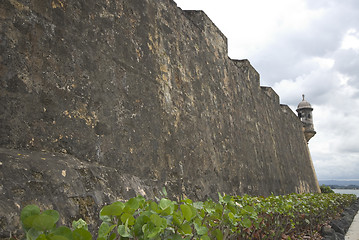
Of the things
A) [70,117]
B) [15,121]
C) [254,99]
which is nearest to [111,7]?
[70,117]

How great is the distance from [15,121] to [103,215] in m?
1.62

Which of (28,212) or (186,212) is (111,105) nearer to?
(186,212)

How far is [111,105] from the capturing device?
397 cm

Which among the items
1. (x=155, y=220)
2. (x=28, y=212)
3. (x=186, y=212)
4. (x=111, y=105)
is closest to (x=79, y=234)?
(x=28, y=212)

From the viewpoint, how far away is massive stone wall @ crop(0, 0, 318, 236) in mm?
2854

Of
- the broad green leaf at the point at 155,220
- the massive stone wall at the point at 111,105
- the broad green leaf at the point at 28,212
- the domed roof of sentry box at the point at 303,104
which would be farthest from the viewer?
the domed roof of sentry box at the point at 303,104

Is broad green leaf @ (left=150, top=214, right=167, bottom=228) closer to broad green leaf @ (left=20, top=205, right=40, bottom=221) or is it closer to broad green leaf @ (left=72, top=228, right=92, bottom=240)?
broad green leaf @ (left=72, top=228, right=92, bottom=240)

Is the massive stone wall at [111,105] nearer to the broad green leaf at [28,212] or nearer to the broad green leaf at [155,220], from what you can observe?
the broad green leaf at [28,212]

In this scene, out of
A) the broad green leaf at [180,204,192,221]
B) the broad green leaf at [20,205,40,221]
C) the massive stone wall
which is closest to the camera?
the broad green leaf at [20,205,40,221]

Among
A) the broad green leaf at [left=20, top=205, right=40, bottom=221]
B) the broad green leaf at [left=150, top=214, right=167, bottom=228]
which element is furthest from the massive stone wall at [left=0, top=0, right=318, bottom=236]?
the broad green leaf at [left=150, top=214, right=167, bottom=228]

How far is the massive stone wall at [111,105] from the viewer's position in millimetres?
2854

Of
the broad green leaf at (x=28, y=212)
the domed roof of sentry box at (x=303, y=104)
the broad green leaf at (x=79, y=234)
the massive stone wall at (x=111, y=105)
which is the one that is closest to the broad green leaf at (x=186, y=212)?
the broad green leaf at (x=79, y=234)

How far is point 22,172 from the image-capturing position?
2.44 m

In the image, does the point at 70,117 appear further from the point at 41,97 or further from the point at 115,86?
the point at 115,86
